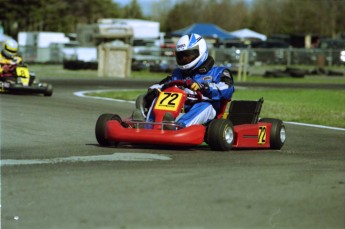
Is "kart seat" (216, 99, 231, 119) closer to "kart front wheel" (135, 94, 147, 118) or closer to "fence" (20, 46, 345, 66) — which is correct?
"kart front wheel" (135, 94, 147, 118)

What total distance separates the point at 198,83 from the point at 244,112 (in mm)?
764

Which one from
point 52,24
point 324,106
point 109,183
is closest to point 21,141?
point 109,183

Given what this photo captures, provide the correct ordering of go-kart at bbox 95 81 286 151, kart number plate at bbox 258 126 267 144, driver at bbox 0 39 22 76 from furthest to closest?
1. driver at bbox 0 39 22 76
2. kart number plate at bbox 258 126 267 144
3. go-kart at bbox 95 81 286 151

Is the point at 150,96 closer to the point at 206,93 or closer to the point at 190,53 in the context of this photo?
the point at 206,93

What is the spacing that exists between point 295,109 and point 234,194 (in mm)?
11307

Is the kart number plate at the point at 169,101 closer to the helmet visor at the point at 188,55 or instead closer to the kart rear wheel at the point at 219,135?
the kart rear wheel at the point at 219,135

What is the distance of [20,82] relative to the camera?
2017 centimetres

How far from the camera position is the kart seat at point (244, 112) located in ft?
34.0

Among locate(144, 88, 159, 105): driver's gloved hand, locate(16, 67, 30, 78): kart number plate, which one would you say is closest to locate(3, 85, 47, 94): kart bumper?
locate(16, 67, 30, 78): kart number plate

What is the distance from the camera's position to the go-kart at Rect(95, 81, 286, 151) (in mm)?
9336

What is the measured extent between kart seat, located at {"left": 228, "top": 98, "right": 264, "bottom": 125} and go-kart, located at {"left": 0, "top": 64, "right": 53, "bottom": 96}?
10.5 meters

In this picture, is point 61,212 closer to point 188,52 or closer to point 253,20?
point 188,52

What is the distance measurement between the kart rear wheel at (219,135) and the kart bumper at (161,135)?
10 centimetres

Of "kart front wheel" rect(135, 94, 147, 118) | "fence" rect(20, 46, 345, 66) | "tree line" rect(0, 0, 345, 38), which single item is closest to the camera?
"kart front wheel" rect(135, 94, 147, 118)
